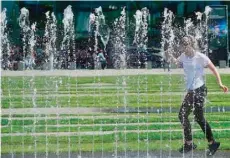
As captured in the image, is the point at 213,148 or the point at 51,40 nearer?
the point at 213,148

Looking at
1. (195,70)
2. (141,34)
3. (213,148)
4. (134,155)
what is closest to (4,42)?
(141,34)

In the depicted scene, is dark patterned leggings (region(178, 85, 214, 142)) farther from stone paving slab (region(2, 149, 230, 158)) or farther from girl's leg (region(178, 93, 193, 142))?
stone paving slab (region(2, 149, 230, 158))

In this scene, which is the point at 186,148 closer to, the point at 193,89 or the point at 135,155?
the point at 135,155

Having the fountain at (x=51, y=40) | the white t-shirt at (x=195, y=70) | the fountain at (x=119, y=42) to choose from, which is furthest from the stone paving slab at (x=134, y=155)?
the fountain at (x=119, y=42)

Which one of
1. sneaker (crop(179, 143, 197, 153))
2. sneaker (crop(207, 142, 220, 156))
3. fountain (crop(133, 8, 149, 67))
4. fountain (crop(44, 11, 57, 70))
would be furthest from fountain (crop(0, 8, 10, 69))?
sneaker (crop(207, 142, 220, 156))

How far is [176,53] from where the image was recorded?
41938mm

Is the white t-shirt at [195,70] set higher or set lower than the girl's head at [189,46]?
lower

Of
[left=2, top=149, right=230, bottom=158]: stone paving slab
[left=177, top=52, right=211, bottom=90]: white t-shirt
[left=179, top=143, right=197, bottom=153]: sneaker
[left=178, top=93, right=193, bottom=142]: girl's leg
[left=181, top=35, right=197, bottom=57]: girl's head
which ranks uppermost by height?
[left=181, top=35, right=197, bottom=57]: girl's head

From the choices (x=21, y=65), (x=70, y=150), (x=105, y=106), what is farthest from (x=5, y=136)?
(x=21, y=65)

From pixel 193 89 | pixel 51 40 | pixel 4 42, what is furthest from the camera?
pixel 4 42

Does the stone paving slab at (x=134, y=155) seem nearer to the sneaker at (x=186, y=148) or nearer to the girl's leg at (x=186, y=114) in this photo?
the sneaker at (x=186, y=148)

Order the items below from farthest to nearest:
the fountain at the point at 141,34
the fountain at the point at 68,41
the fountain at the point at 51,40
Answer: the fountain at the point at 141,34 → the fountain at the point at 68,41 → the fountain at the point at 51,40

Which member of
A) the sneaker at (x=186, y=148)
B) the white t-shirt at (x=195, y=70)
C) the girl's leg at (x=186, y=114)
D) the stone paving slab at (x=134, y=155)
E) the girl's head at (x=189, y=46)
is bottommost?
the stone paving slab at (x=134, y=155)

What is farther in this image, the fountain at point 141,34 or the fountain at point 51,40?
the fountain at point 141,34
